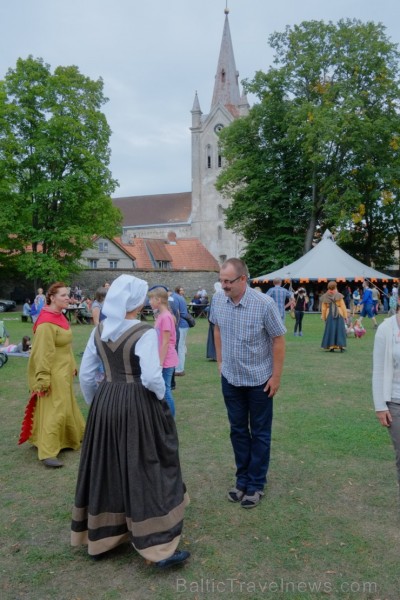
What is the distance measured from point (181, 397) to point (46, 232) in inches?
862

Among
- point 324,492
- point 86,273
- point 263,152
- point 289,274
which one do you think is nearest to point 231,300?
point 324,492

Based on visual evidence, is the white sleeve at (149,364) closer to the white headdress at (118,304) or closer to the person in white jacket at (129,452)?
the person in white jacket at (129,452)

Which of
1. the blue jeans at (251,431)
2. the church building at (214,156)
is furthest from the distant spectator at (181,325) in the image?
the church building at (214,156)

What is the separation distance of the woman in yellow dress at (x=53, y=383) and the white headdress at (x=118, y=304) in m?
2.09

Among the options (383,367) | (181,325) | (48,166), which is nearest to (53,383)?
(383,367)

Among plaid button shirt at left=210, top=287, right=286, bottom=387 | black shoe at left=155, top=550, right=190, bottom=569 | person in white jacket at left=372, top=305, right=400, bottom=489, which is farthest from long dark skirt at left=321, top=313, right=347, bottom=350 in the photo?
black shoe at left=155, top=550, right=190, bottom=569

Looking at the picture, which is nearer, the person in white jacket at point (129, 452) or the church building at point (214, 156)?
the person in white jacket at point (129, 452)

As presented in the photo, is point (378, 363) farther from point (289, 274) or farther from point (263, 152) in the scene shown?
point (263, 152)

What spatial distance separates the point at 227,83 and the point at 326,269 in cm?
4463

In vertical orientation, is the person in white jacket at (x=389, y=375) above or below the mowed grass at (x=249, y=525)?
above

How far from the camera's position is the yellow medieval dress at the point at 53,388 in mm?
5074

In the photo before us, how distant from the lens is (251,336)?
3990 mm

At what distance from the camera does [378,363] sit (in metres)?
3.53

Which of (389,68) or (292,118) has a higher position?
(389,68)
